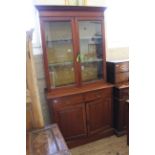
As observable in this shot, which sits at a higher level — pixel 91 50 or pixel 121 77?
pixel 91 50

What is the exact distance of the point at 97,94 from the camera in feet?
7.92

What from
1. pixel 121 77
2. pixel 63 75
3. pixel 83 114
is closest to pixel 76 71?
pixel 63 75

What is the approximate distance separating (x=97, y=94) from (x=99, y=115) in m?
0.35

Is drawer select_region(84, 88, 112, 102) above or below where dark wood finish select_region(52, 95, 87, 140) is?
above

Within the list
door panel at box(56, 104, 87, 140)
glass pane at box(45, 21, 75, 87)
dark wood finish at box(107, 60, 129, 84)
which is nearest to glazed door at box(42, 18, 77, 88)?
glass pane at box(45, 21, 75, 87)

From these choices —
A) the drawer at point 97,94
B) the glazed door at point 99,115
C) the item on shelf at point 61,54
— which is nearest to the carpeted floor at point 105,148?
the glazed door at point 99,115

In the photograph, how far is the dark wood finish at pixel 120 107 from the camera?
2.48 m

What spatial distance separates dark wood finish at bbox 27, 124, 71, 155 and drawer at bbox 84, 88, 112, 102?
2.72ft

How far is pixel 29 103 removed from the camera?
1.50m

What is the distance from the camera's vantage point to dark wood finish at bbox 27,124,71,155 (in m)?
1.26

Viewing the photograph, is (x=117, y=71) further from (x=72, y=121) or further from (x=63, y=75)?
(x=72, y=121)

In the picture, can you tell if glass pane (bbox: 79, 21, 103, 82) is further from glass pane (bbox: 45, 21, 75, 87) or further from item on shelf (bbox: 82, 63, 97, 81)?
glass pane (bbox: 45, 21, 75, 87)

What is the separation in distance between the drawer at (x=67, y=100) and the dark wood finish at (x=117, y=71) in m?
0.65
